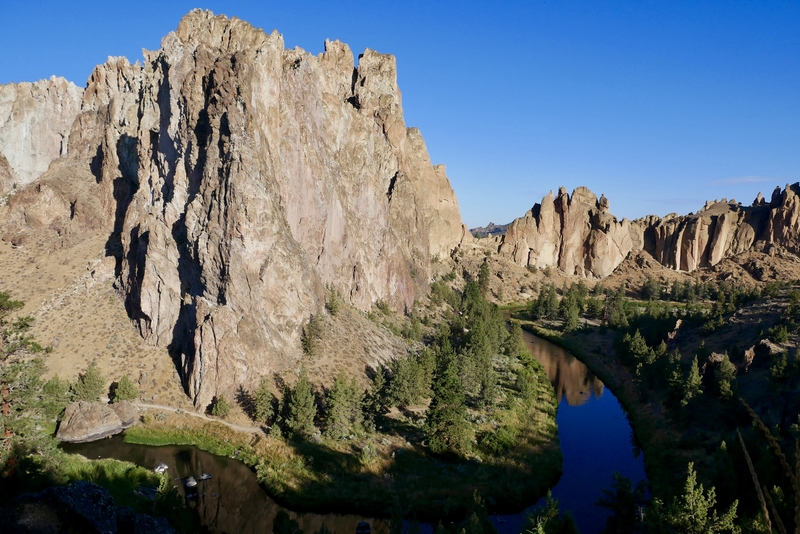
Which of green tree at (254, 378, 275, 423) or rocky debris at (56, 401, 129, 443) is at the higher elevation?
green tree at (254, 378, 275, 423)

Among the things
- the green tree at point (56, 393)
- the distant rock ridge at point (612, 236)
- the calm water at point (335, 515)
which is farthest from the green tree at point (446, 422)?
the distant rock ridge at point (612, 236)

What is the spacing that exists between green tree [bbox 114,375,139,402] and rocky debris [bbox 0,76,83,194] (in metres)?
66.3

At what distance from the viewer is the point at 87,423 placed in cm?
4491

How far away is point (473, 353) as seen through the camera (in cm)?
6694

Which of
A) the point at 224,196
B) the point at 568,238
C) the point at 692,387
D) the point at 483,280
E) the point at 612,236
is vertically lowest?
the point at 692,387

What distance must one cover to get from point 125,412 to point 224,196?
82.3ft

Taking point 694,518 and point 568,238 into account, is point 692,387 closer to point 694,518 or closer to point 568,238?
point 694,518

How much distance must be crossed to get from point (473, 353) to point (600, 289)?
286ft

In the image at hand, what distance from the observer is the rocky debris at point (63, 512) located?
13.1 m

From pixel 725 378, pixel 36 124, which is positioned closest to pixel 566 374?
pixel 725 378

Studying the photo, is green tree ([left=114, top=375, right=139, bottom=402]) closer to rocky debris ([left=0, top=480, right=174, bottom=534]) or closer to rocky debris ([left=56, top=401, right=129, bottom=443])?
rocky debris ([left=56, top=401, right=129, bottom=443])

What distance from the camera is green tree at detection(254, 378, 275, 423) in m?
47.4

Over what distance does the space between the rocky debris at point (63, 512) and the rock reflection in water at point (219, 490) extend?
22.1m

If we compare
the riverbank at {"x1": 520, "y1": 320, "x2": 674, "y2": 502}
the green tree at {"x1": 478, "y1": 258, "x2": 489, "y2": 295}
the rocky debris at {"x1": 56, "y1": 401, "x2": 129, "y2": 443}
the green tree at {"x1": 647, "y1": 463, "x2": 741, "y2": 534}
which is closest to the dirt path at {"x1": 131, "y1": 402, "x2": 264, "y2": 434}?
the rocky debris at {"x1": 56, "y1": 401, "x2": 129, "y2": 443}
